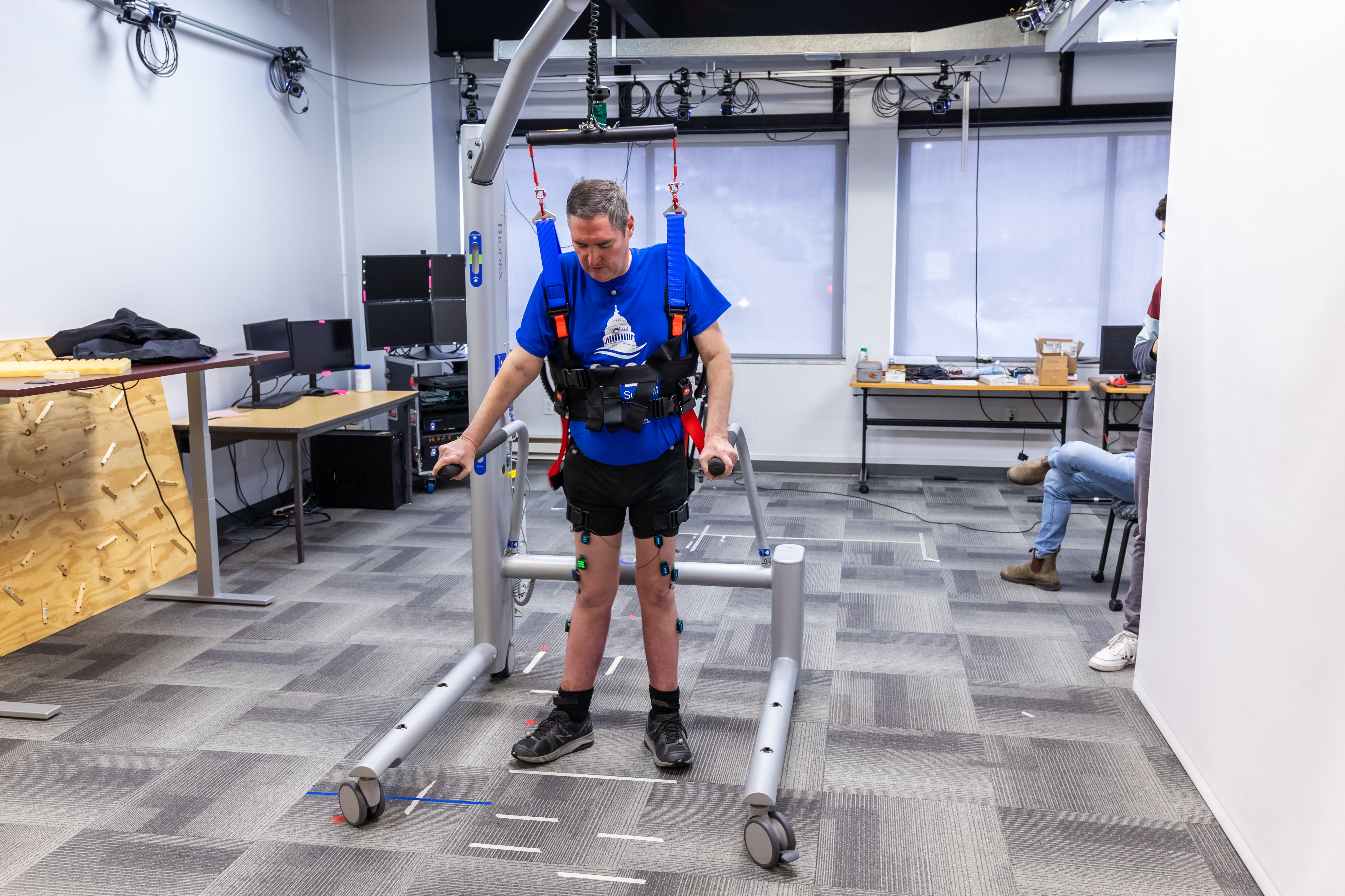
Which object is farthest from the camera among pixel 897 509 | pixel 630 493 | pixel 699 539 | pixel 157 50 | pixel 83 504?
pixel 897 509

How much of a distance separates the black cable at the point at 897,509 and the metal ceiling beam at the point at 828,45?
2583 mm

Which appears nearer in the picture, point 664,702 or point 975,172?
point 664,702

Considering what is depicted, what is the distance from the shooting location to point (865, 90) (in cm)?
643

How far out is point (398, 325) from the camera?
5.94 m

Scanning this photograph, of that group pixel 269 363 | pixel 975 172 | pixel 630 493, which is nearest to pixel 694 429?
pixel 630 493

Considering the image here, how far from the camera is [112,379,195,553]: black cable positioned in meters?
4.04

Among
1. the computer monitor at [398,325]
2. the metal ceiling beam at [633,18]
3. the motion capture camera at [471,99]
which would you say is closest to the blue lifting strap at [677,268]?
the metal ceiling beam at [633,18]

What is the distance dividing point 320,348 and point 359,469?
0.75 m

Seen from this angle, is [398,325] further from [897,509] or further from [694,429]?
[694,429]

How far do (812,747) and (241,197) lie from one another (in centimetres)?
440

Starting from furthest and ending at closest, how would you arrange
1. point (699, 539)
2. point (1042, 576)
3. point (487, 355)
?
point (699, 539) → point (1042, 576) → point (487, 355)

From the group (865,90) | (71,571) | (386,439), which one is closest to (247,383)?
(386,439)

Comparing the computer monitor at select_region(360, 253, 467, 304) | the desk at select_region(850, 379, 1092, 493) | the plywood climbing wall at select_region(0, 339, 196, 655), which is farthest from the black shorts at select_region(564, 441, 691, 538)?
the desk at select_region(850, 379, 1092, 493)

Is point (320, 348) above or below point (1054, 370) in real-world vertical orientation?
above
